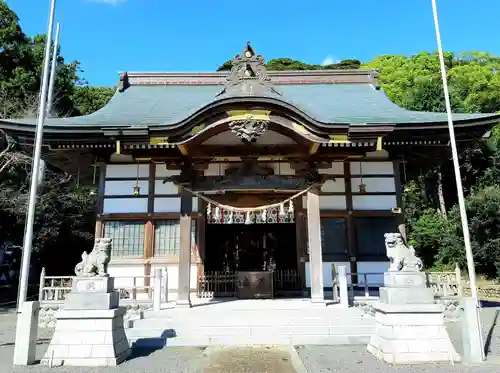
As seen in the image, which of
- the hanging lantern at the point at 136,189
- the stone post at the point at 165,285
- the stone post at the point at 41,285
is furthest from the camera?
the hanging lantern at the point at 136,189

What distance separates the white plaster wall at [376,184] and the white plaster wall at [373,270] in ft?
6.60

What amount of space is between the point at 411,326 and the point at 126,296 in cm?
→ 720

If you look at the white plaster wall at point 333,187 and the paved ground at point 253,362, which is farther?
the white plaster wall at point 333,187

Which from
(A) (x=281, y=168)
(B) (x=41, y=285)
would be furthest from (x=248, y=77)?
(B) (x=41, y=285)

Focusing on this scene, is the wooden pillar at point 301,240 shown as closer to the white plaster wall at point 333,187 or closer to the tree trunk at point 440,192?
the white plaster wall at point 333,187

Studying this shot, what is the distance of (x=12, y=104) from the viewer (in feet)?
51.1

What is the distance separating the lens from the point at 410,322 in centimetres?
543

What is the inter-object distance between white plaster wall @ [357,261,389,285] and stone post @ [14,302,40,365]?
7.64m

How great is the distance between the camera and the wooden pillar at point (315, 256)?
8.64 meters

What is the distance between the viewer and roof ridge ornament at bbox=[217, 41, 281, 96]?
8.86 meters

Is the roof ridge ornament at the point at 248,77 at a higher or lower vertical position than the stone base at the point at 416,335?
higher

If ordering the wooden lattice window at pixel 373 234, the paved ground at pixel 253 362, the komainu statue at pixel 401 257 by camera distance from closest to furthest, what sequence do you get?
the paved ground at pixel 253 362 < the komainu statue at pixel 401 257 < the wooden lattice window at pixel 373 234

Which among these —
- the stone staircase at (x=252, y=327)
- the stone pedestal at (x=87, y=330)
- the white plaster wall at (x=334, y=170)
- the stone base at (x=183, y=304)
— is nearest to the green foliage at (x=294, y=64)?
the white plaster wall at (x=334, y=170)

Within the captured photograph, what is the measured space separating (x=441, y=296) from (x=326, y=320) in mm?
3196
